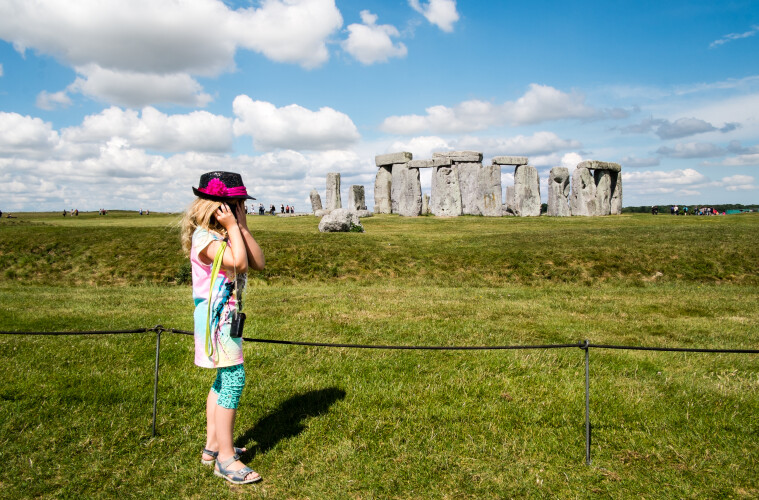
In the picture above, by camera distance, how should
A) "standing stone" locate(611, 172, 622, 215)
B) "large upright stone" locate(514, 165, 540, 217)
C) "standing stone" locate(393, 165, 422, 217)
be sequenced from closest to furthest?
1. "large upright stone" locate(514, 165, 540, 217)
2. "standing stone" locate(393, 165, 422, 217)
3. "standing stone" locate(611, 172, 622, 215)

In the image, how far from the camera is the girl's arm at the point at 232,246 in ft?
13.6

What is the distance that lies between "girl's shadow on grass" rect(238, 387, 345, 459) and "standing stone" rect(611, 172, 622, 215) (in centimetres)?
3908

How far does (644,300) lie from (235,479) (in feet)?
34.2

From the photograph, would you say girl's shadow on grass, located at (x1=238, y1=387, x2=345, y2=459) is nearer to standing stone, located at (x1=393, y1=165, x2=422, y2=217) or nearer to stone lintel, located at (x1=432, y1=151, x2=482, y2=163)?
standing stone, located at (x1=393, y1=165, x2=422, y2=217)

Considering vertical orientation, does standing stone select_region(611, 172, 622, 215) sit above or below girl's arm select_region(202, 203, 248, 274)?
above

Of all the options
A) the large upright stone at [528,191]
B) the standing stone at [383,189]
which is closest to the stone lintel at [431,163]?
the standing stone at [383,189]

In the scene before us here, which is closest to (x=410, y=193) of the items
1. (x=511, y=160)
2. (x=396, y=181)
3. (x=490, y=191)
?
(x=396, y=181)

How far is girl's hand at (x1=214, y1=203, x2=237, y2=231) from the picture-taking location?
164 inches

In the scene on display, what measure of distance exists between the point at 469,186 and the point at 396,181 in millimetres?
5143

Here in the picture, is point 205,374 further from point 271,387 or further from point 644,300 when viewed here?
point 644,300

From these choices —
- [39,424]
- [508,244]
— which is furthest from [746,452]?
[508,244]

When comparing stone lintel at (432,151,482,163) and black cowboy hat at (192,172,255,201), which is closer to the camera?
black cowboy hat at (192,172,255,201)

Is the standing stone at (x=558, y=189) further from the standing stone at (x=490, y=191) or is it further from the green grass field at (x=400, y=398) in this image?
the green grass field at (x=400, y=398)

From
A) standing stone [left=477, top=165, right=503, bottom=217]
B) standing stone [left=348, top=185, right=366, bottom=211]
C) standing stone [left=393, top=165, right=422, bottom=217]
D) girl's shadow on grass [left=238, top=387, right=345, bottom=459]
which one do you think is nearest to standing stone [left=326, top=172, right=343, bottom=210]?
standing stone [left=348, top=185, right=366, bottom=211]
